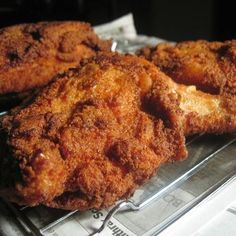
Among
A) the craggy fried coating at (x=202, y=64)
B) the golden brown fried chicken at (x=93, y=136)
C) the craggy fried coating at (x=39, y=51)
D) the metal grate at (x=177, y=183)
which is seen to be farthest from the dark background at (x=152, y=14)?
the golden brown fried chicken at (x=93, y=136)

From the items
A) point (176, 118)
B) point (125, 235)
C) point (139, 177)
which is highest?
point (176, 118)

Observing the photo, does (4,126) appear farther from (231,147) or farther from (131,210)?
(231,147)

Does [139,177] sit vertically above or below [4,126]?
below

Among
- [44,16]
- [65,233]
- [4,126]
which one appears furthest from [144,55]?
[44,16]

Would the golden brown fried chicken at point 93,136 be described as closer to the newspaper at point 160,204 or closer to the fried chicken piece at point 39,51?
the newspaper at point 160,204

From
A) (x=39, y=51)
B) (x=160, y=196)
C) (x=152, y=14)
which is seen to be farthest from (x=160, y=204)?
(x=152, y=14)
